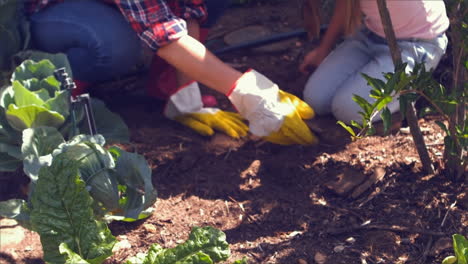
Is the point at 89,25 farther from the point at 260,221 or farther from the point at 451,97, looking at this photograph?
the point at 451,97

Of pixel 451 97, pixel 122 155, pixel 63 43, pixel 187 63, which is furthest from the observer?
pixel 63 43

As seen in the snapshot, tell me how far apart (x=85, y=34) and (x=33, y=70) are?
16.7 inches

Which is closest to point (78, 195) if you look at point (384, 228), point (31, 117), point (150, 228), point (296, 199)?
point (150, 228)

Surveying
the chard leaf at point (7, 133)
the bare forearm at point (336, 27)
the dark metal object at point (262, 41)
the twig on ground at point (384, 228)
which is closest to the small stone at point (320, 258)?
the twig on ground at point (384, 228)

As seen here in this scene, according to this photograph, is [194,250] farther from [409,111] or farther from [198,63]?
[198,63]

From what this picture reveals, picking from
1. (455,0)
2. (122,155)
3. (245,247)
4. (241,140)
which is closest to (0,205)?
(122,155)

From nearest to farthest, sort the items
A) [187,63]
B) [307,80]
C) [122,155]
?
[122,155], [187,63], [307,80]

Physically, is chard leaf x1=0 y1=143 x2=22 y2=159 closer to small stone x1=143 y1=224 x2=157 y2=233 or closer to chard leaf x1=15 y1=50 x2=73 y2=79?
chard leaf x1=15 y1=50 x2=73 y2=79

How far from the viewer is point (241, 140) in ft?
8.05

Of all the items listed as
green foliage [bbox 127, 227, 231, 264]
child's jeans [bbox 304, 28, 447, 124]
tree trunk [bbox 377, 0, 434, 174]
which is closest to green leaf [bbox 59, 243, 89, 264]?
green foliage [bbox 127, 227, 231, 264]

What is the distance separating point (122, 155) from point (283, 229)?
1.69 ft

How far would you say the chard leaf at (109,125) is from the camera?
7.29 feet

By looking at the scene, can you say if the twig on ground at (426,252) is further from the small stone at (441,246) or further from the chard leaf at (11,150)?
the chard leaf at (11,150)

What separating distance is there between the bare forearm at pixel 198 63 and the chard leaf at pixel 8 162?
2.14 feet
